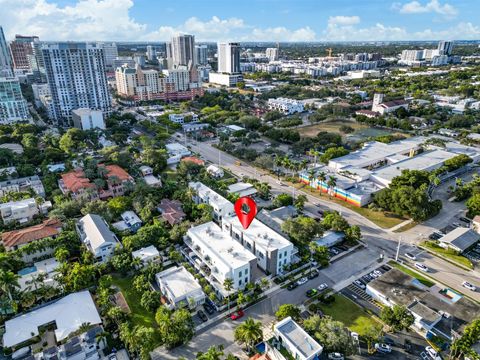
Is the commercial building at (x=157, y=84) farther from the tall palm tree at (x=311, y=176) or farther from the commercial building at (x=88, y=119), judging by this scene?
the tall palm tree at (x=311, y=176)

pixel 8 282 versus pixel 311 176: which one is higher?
pixel 8 282

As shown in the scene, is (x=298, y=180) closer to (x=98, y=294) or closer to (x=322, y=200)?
(x=322, y=200)

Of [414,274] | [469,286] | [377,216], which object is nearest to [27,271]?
[414,274]

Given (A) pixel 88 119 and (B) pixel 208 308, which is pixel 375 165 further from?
(A) pixel 88 119

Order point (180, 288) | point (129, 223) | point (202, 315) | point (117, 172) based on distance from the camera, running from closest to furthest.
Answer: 1. point (202, 315)
2. point (180, 288)
3. point (129, 223)
4. point (117, 172)

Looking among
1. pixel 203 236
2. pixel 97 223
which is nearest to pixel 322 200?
pixel 203 236
